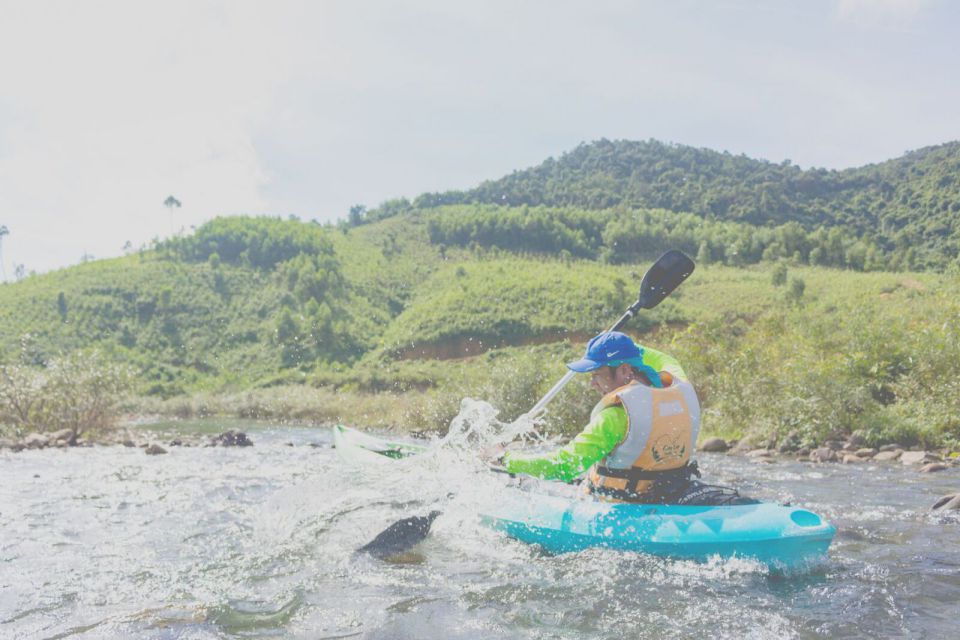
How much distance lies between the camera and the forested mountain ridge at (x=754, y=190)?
6062 cm

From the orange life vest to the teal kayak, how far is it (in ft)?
0.53

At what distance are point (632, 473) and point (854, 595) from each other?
1.36 meters

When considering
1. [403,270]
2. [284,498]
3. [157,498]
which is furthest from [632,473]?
[403,270]

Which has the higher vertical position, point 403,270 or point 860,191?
point 860,191

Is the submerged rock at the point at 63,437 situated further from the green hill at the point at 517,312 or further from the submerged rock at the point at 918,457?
the submerged rock at the point at 918,457

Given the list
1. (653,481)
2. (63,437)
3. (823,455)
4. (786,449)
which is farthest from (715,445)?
(63,437)

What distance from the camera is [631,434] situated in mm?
4309

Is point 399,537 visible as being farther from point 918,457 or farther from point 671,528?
point 918,457

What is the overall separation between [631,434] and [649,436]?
0.39ft

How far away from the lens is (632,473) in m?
4.51

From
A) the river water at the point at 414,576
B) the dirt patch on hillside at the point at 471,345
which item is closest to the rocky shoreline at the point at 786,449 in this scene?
the river water at the point at 414,576

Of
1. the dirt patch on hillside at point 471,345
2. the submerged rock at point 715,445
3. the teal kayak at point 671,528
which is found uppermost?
the teal kayak at point 671,528

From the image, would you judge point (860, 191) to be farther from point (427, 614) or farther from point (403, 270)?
point (427, 614)

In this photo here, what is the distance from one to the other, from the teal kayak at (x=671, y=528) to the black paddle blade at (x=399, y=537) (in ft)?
1.82
